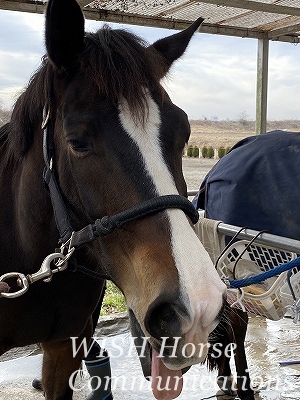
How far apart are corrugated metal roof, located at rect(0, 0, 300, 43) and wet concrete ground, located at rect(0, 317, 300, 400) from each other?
8.22 feet

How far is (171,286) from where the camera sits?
1.13 meters

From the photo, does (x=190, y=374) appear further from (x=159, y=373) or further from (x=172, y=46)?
(x=172, y=46)

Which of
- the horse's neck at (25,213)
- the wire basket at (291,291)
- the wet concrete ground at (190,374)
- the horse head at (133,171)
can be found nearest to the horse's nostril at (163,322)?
the horse head at (133,171)

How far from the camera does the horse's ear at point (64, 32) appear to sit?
4.53ft

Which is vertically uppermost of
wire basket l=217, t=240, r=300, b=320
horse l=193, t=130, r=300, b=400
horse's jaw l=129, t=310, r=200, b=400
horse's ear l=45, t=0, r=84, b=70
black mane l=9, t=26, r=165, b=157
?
horse's ear l=45, t=0, r=84, b=70

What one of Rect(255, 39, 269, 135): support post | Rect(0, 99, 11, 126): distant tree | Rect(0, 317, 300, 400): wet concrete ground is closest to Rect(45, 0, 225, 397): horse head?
Rect(0, 99, 11, 126): distant tree

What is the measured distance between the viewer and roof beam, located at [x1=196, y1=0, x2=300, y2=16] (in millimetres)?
3347

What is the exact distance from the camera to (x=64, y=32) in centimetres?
141

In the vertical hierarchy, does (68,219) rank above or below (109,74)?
below

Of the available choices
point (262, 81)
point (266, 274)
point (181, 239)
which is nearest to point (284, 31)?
point (262, 81)

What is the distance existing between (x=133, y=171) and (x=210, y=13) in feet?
10.00

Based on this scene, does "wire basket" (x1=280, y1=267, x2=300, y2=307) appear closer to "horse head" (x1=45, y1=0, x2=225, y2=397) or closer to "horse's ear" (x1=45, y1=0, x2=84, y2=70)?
"horse head" (x1=45, y1=0, x2=225, y2=397)

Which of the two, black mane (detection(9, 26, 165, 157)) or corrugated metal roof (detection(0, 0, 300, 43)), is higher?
corrugated metal roof (detection(0, 0, 300, 43))

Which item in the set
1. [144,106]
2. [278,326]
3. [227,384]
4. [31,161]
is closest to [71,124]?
[144,106]
